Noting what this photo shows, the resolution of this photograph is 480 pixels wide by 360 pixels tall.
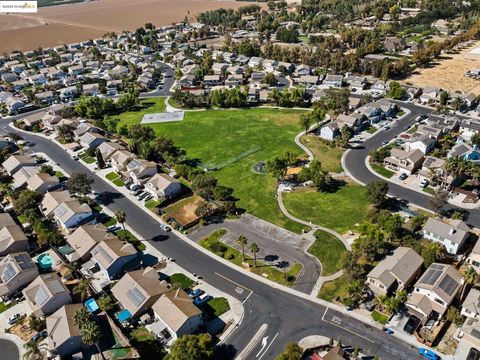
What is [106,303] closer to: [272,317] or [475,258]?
[272,317]

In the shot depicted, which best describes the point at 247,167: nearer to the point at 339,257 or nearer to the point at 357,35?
the point at 339,257

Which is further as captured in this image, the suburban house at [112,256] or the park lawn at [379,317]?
Answer: the suburban house at [112,256]

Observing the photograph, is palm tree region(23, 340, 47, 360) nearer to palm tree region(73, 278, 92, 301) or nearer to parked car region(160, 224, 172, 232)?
palm tree region(73, 278, 92, 301)

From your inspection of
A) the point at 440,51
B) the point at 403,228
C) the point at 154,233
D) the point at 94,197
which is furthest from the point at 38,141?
the point at 440,51

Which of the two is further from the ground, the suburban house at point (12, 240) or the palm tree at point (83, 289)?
the suburban house at point (12, 240)

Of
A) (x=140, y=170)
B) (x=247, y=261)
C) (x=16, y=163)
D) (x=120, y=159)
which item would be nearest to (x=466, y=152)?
(x=247, y=261)

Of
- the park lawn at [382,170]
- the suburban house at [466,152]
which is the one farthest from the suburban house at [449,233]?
the suburban house at [466,152]

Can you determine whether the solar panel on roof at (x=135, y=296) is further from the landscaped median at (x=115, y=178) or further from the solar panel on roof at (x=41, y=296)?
the landscaped median at (x=115, y=178)

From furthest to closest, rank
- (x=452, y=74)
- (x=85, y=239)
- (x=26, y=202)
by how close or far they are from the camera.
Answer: (x=452, y=74)
(x=26, y=202)
(x=85, y=239)

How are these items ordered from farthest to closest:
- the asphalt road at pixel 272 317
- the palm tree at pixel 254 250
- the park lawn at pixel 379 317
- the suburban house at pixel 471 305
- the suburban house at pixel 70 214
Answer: the suburban house at pixel 70 214 < the palm tree at pixel 254 250 < the park lawn at pixel 379 317 < the suburban house at pixel 471 305 < the asphalt road at pixel 272 317
